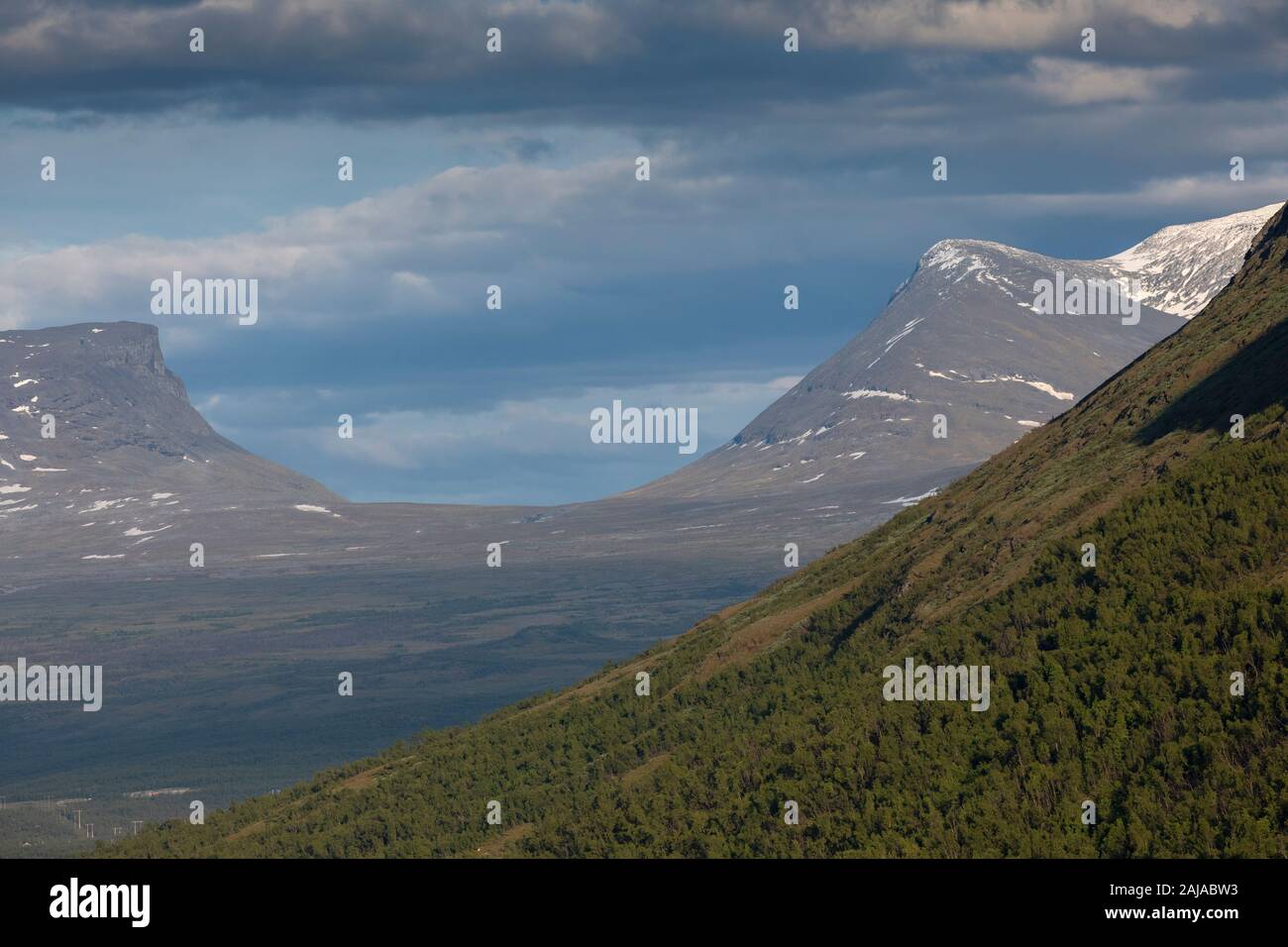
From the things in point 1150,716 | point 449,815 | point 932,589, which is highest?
point 932,589

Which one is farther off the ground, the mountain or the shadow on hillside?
the shadow on hillside

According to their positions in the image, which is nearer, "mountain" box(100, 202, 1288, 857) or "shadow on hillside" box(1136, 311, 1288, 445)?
"mountain" box(100, 202, 1288, 857)

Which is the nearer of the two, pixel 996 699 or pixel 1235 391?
pixel 996 699
